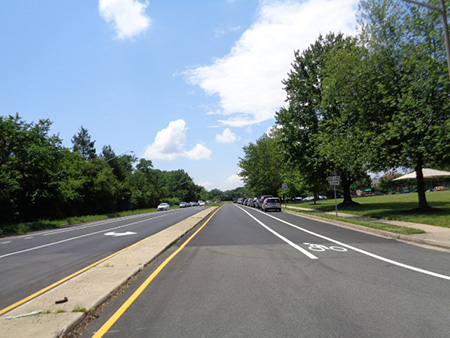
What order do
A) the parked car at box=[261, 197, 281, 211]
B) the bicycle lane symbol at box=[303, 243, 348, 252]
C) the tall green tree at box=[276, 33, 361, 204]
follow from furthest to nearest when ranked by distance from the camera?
the parked car at box=[261, 197, 281, 211] < the tall green tree at box=[276, 33, 361, 204] < the bicycle lane symbol at box=[303, 243, 348, 252]

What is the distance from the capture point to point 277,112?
34562mm

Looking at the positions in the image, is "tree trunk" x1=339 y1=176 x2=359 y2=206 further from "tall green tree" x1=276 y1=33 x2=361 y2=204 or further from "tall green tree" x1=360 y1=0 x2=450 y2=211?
"tall green tree" x1=360 y1=0 x2=450 y2=211

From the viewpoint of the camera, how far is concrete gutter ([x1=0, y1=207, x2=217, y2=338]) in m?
4.16

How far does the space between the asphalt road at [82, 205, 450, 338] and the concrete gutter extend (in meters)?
0.31

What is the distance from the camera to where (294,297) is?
5.41 metres

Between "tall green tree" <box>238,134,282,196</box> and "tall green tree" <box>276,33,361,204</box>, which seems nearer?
"tall green tree" <box>276,33,361,204</box>

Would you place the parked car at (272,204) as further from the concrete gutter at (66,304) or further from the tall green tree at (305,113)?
the concrete gutter at (66,304)

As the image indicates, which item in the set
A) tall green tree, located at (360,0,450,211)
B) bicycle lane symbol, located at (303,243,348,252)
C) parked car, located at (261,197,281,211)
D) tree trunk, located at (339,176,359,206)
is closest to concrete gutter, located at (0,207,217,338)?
bicycle lane symbol, located at (303,243,348,252)

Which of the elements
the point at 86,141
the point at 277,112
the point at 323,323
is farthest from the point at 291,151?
the point at 86,141

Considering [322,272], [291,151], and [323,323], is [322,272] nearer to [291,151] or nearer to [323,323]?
[323,323]

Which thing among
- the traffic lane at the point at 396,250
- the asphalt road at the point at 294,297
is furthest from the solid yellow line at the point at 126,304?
the traffic lane at the point at 396,250

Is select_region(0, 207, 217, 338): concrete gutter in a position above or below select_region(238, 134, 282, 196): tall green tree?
below

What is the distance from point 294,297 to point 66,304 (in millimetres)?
3617

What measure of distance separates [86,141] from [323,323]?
264 feet
